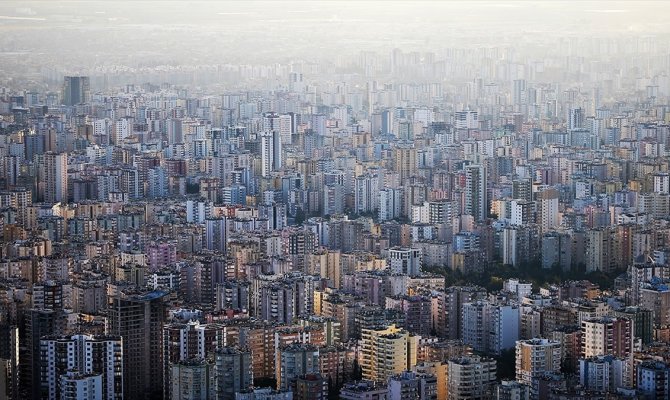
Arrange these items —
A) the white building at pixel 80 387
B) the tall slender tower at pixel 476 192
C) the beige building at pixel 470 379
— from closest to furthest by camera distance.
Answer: the white building at pixel 80 387
the beige building at pixel 470 379
the tall slender tower at pixel 476 192

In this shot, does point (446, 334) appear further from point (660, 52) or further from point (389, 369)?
point (660, 52)

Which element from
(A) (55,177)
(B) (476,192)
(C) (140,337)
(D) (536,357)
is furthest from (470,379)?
(A) (55,177)

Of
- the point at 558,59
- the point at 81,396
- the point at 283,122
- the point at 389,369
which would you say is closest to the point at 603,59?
the point at 558,59

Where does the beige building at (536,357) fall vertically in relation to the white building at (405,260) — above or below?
above

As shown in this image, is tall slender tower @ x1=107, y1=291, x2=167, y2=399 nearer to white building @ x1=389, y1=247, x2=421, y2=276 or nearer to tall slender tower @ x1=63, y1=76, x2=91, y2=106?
white building @ x1=389, y1=247, x2=421, y2=276

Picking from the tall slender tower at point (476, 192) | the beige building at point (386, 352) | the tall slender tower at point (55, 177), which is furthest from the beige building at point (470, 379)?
the tall slender tower at point (55, 177)

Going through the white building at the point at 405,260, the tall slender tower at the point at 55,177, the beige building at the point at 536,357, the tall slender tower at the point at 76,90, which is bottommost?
the white building at the point at 405,260

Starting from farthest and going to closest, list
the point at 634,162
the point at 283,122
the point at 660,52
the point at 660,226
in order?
the point at 283,122
the point at 634,162
the point at 660,52
the point at 660,226

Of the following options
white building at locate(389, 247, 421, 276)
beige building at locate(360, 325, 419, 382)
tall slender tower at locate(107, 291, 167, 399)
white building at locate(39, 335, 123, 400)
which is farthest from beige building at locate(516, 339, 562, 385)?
white building at locate(389, 247, 421, 276)

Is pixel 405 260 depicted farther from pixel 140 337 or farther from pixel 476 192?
pixel 140 337

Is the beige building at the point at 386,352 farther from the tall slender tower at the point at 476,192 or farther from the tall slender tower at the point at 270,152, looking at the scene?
the tall slender tower at the point at 270,152

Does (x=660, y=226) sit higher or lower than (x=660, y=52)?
lower
